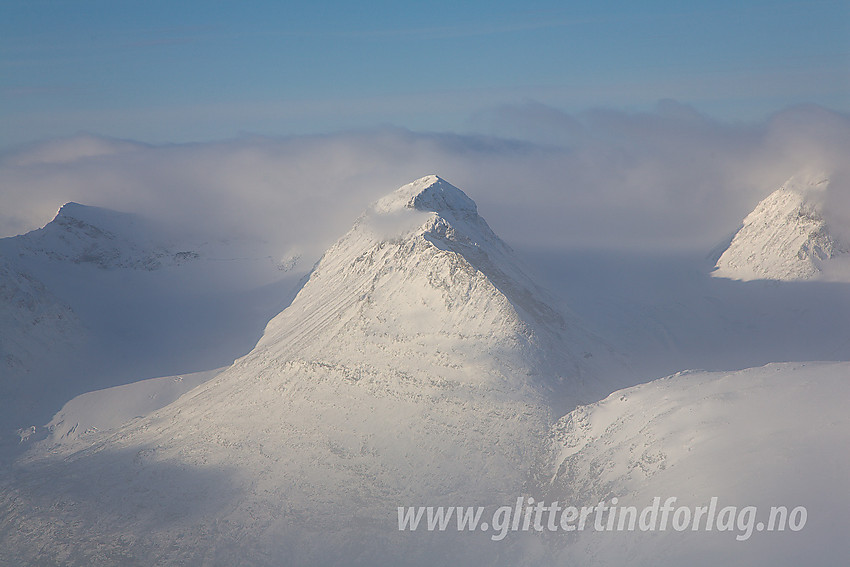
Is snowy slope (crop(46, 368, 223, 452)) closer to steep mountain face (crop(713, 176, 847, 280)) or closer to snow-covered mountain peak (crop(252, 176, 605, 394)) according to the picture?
snow-covered mountain peak (crop(252, 176, 605, 394))

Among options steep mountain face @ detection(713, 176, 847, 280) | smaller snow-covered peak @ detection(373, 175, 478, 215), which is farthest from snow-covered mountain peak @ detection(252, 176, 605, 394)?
steep mountain face @ detection(713, 176, 847, 280)

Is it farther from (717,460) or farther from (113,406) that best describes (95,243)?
(717,460)

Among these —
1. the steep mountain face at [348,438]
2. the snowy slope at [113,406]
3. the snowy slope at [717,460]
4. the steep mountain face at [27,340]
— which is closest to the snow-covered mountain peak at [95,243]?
the steep mountain face at [27,340]

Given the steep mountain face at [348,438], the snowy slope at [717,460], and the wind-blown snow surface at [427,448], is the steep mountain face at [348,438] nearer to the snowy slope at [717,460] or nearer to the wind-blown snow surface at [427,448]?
the wind-blown snow surface at [427,448]

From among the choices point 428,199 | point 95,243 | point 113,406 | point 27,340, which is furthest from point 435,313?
point 95,243

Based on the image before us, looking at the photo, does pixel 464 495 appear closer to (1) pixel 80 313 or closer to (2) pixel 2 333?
(2) pixel 2 333

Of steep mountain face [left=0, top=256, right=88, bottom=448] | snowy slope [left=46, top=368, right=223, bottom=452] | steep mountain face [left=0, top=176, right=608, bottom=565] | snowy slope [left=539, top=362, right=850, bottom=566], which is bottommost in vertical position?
snowy slope [left=539, top=362, right=850, bottom=566]
